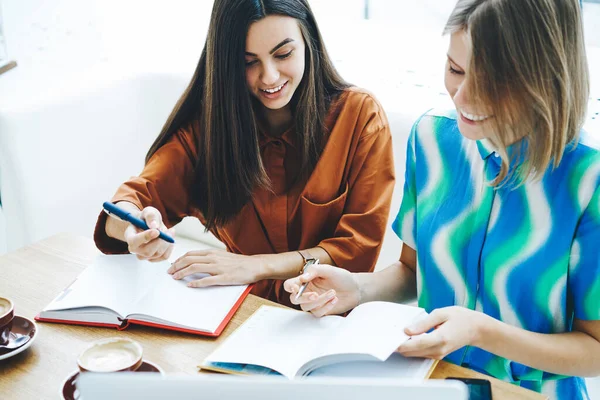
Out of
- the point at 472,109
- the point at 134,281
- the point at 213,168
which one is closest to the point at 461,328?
the point at 472,109

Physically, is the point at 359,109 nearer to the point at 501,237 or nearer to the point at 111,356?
the point at 501,237

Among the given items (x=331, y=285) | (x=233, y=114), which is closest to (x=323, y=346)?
(x=331, y=285)

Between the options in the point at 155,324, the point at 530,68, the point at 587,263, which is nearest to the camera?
the point at 530,68

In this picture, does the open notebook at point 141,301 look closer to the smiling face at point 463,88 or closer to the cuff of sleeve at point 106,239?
the cuff of sleeve at point 106,239

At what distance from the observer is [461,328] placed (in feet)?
3.20

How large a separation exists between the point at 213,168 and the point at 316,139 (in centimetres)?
25

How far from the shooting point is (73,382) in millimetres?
978

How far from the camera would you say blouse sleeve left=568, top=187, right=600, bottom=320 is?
3.34 feet

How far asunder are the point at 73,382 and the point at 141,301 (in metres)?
0.23

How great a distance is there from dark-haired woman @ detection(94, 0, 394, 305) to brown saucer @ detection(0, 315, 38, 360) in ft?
0.90

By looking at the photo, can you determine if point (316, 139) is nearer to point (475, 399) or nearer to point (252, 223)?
point (252, 223)

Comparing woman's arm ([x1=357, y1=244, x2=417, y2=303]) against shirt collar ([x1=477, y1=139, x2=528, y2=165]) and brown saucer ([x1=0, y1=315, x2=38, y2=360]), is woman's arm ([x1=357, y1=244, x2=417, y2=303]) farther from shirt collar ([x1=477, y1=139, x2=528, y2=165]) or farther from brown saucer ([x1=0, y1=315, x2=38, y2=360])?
brown saucer ([x1=0, y1=315, x2=38, y2=360])

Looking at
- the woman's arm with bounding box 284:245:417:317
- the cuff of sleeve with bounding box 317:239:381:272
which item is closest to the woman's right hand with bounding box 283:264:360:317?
the woman's arm with bounding box 284:245:417:317

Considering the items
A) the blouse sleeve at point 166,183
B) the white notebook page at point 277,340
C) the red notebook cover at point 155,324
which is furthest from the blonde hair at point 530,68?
the blouse sleeve at point 166,183
